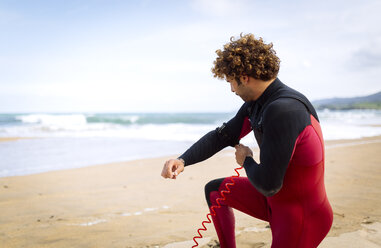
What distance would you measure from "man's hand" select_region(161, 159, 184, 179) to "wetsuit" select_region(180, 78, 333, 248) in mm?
336

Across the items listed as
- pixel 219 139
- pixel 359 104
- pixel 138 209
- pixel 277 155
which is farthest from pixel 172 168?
pixel 359 104

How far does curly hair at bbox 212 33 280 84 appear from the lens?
6.39 ft

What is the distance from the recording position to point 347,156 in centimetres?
865

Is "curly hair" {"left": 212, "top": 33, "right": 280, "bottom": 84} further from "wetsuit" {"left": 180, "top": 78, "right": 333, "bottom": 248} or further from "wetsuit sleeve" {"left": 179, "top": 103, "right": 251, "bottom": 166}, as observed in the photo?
→ "wetsuit sleeve" {"left": 179, "top": 103, "right": 251, "bottom": 166}

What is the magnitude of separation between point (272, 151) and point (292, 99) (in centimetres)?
32

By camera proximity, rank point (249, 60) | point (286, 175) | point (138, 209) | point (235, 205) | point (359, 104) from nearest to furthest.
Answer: point (286, 175) → point (249, 60) → point (235, 205) → point (138, 209) → point (359, 104)

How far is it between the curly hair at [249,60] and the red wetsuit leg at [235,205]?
2.53 feet

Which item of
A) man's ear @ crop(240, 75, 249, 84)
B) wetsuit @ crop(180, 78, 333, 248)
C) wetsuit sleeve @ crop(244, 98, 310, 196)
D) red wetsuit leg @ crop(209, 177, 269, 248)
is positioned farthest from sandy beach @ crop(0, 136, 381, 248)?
man's ear @ crop(240, 75, 249, 84)

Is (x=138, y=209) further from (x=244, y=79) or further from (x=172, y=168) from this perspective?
(x=244, y=79)

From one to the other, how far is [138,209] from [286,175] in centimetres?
341

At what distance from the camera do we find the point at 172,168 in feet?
7.68

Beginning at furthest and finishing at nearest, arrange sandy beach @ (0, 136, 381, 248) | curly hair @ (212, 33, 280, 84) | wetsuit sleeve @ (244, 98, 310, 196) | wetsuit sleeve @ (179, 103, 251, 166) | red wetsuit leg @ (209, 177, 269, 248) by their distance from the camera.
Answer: sandy beach @ (0, 136, 381, 248) < wetsuit sleeve @ (179, 103, 251, 166) < red wetsuit leg @ (209, 177, 269, 248) < curly hair @ (212, 33, 280, 84) < wetsuit sleeve @ (244, 98, 310, 196)

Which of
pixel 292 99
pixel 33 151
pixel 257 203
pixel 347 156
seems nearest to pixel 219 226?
pixel 257 203

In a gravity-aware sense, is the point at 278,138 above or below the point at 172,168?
above
